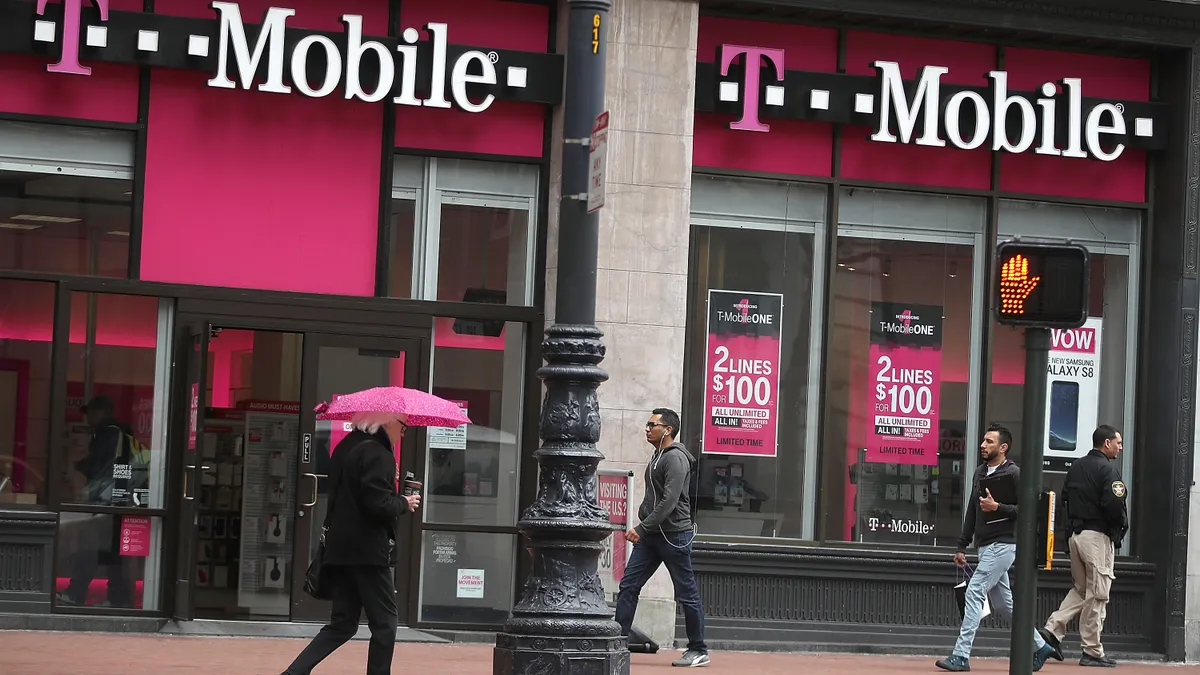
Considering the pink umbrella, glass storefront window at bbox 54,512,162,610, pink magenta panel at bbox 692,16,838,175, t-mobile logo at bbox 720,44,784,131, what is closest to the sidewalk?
glass storefront window at bbox 54,512,162,610

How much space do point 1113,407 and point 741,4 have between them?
5.44m

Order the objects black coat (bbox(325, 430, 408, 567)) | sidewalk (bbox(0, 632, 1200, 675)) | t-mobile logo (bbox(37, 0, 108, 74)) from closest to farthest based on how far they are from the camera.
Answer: black coat (bbox(325, 430, 408, 567)), sidewalk (bbox(0, 632, 1200, 675)), t-mobile logo (bbox(37, 0, 108, 74))

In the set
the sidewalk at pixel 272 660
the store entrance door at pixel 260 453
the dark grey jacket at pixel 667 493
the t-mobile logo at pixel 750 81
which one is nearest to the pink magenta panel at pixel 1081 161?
the t-mobile logo at pixel 750 81

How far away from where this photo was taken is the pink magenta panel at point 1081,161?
15.9 metres

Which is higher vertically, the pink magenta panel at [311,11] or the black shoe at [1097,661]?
the pink magenta panel at [311,11]

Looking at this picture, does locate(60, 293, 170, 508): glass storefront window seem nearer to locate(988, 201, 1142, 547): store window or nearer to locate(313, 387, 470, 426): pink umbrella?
locate(313, 387, 470, 426): pink umbrella

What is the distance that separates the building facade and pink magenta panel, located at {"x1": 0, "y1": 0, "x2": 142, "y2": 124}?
3 centimetres

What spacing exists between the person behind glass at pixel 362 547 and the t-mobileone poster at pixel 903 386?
23.0ft

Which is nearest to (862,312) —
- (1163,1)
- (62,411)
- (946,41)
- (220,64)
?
(946,41)

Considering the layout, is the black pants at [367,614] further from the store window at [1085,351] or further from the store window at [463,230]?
the store window at [1085,351]

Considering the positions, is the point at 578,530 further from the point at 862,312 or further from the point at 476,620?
the point at 862,312

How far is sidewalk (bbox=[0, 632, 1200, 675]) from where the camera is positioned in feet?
36.7

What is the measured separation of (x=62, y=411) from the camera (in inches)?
541

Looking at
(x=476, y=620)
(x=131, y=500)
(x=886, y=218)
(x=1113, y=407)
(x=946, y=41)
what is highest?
(x=946, y=41)
